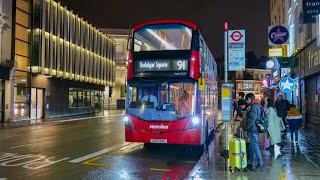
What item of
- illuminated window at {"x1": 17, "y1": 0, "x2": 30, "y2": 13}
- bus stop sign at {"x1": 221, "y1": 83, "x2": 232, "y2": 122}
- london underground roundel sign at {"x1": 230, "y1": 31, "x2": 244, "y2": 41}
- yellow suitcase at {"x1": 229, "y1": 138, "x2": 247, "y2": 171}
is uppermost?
illuminated window at {"x1": 17, "y1": 0, "x2": 30, "y2": 13}

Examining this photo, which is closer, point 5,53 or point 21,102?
point 5,53

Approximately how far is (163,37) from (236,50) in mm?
3497

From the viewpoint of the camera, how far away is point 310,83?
2527cm

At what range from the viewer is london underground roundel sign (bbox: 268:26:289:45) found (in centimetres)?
2725

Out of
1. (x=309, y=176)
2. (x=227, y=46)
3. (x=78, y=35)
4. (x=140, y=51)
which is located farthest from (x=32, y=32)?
(x=309, y=176)

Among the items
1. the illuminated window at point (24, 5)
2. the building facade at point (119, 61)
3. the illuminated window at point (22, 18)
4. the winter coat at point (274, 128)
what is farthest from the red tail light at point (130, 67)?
the building facade at point (119, 61)

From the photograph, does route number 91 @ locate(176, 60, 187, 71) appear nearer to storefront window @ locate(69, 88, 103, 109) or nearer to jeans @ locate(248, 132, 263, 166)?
jeans @ locate(248, 132, 263, 166)

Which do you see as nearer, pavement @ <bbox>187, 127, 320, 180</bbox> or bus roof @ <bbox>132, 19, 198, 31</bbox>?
pavement @ <bbox>187, 127, 320, 180</bbox>

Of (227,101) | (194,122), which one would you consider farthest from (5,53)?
(227,101)

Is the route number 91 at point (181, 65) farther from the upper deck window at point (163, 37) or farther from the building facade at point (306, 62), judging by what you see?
the building facade at point (306, 62)

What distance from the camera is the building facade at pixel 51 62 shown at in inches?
1521

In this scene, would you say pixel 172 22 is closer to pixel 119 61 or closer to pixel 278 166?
pixel 278 166

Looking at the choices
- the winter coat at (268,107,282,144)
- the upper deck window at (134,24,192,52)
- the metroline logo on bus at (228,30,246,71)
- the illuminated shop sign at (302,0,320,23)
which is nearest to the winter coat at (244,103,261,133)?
the metroline logo on bus at (228,30,246,71)

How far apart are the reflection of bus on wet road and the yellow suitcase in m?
3.52
